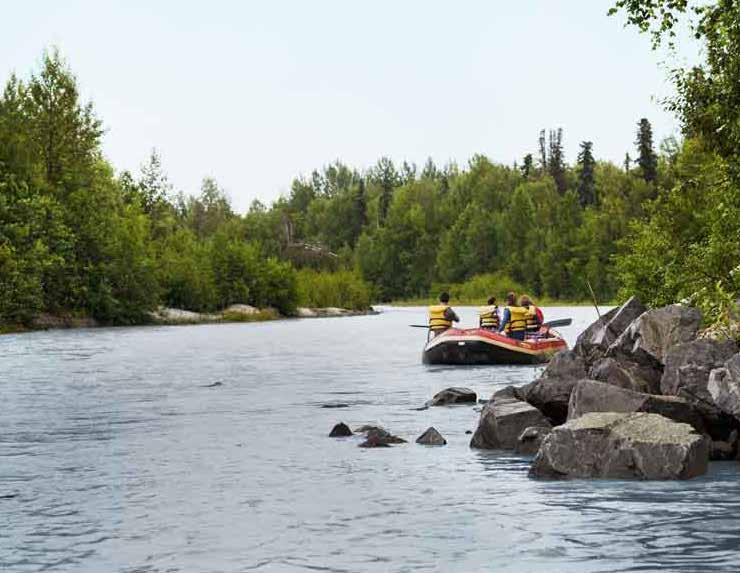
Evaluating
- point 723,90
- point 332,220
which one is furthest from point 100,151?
point 332,220

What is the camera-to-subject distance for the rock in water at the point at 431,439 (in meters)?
17.7

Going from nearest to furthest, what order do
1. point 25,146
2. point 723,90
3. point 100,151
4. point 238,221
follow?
point 723,90
point 25,146
point 100,151
point 238,221

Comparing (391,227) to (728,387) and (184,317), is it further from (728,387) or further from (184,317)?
(728,387)

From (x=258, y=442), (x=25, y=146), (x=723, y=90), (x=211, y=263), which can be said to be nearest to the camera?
(x=258, y=442)

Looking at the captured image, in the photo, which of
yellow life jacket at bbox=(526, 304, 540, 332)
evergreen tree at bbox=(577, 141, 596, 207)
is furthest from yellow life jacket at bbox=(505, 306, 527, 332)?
evergreen tree at bbox=(577, 141, 596, 207)

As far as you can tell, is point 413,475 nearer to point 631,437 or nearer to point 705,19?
point 631,437

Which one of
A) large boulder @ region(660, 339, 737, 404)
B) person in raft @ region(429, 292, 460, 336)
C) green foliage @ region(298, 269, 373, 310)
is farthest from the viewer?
green foliage @ region(298, 269, 373, 310)

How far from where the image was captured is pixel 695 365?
16.5m

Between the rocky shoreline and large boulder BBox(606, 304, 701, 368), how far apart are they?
17mm

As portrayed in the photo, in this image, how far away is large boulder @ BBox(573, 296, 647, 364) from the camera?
2222 cm

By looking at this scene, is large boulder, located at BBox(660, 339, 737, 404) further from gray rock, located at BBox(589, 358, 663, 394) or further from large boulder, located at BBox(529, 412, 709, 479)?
large boulder, located at BBox(529, 412, 709, 479)

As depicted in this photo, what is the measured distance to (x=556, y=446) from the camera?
1456cm

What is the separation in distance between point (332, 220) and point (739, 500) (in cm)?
17181

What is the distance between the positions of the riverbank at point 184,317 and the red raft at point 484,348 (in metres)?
31.4
